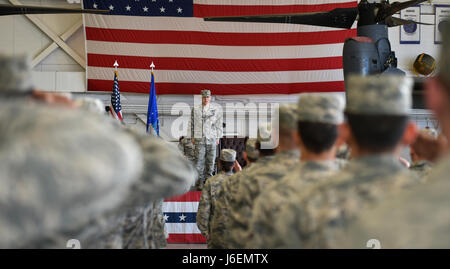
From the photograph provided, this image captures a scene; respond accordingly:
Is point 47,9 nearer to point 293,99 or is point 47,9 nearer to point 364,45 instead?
point 364,45

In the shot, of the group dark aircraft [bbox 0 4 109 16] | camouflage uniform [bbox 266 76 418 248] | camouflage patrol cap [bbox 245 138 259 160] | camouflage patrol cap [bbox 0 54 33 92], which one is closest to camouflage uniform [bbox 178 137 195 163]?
dark aircraft [bbox 0 4 109 16]

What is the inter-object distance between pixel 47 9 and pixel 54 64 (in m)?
5.34

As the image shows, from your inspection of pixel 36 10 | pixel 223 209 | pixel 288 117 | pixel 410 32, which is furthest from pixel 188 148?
pixel 288 117

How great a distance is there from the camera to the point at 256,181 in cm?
228

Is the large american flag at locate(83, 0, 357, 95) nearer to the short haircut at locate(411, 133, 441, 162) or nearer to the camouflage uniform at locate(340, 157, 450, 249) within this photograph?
the short haircut at locate(411, 133, 441, 162)

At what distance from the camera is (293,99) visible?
9.74 m

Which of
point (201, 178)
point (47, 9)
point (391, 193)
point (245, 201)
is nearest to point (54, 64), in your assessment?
point (201, 178)

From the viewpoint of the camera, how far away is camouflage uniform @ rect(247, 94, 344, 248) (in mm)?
1692

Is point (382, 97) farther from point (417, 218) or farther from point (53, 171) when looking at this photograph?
point (53, 171)

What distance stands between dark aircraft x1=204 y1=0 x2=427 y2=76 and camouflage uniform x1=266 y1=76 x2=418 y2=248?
3637 millimetres

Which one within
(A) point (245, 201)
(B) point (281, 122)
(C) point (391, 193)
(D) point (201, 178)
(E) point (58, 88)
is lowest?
(D) point (201, 178)
